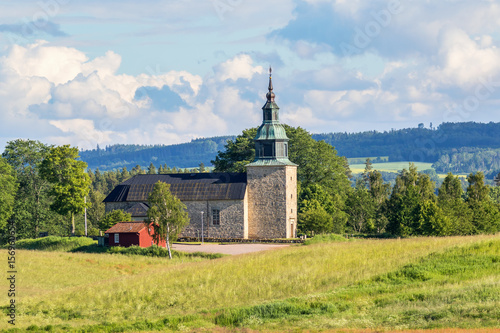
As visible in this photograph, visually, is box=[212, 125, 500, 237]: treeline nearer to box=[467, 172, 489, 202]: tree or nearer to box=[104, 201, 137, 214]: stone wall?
box=[467, 172, 489, 202]: tree

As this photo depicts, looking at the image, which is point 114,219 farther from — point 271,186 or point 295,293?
point 295,293

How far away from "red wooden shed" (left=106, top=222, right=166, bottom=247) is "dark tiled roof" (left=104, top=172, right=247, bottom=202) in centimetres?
865

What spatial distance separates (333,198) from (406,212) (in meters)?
13.3

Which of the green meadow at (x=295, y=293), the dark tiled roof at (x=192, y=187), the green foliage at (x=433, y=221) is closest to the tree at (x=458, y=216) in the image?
the green foliage at (x=433, y=221)

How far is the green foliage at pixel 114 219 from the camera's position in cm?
7094

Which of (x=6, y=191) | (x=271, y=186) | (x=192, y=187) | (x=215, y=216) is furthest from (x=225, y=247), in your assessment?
(x=6, y=191)

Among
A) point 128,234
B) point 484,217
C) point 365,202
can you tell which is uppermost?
point 365,202

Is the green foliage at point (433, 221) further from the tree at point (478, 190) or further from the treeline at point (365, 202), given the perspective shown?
the tree at point (478, 190)

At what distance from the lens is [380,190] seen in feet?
343

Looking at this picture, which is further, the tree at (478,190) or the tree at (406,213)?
the tree at (478,190)

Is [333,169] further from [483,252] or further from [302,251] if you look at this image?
[483,252]

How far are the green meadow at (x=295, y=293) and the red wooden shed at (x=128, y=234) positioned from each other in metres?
17.0

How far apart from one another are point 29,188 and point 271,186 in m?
35.2

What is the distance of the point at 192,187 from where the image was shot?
246ft
